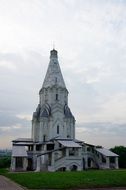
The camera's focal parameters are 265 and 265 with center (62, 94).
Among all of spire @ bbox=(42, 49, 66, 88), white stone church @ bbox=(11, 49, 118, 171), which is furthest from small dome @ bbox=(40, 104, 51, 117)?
spire @ bbox=(42, 49, 66, 88)

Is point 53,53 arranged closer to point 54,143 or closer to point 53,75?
point 53,75

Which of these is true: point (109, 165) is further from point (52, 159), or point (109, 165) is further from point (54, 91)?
point (54, 91)

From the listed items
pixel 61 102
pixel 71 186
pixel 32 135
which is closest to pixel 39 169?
pixel 32 135

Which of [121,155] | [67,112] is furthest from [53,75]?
[121,155]

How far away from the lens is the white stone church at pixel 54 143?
147 feet

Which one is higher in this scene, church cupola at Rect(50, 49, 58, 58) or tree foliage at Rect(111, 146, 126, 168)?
church cupola at Rect(50, 49, 58, 58)

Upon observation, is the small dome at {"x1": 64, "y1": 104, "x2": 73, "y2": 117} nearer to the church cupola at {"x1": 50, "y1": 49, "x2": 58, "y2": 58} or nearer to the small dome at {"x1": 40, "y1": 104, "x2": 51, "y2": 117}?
the small dome at {"x1": 40, "y1": 104, "x2": 51, "y2": 117}

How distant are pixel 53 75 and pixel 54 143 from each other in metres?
14.8

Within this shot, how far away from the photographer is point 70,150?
152ft

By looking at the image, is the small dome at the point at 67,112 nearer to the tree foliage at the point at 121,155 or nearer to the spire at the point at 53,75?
the spire at the point at 53,75

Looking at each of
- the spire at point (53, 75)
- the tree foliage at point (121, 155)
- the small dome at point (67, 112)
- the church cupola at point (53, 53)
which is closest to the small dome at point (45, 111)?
the small dome at point (67, 112)

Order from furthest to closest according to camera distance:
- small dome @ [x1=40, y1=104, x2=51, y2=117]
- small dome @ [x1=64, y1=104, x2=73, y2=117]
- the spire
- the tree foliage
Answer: the spire → small dome @ [x1=64, y1=104, x2=73, y2=117] → the tree foliage → small dome @ [x1=40, y1=104, x2=51, y2=117]

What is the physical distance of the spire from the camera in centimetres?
5516

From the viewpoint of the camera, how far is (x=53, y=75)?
55688mm
